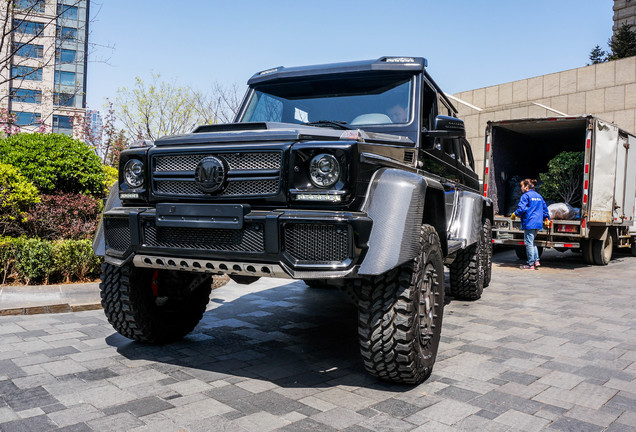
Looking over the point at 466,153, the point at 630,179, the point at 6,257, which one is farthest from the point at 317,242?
the point at 630,179

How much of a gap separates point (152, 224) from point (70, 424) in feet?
4.32

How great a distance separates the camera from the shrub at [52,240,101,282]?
688 centimetres

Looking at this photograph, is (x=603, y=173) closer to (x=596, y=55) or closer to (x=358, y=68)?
(x=358, y=68)

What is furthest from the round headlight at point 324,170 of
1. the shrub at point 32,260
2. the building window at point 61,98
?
the building window at point 61,98

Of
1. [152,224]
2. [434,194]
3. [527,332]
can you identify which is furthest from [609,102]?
[152,224]

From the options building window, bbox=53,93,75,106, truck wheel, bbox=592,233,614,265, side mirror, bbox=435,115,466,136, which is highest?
building window, bbox=53,93,75,106

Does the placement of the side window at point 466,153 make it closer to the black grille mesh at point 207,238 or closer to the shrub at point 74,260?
the black grille mesh at point 207,238

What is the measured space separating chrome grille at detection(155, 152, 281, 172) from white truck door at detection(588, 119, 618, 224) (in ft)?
33.1

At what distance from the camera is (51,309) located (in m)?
5.80

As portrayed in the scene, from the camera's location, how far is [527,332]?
214 inches

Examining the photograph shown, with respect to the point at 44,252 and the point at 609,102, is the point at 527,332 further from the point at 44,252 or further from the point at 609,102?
the point at 609,102

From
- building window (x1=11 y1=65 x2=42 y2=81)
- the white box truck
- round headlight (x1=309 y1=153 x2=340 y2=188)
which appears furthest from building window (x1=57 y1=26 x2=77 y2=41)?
round headlight (x1=309 y1=153 x2=340 y2=188)

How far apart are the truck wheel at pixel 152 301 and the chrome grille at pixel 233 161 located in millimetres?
893

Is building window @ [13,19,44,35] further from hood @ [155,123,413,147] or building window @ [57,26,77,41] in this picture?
hood @ [155,123,413,147]
